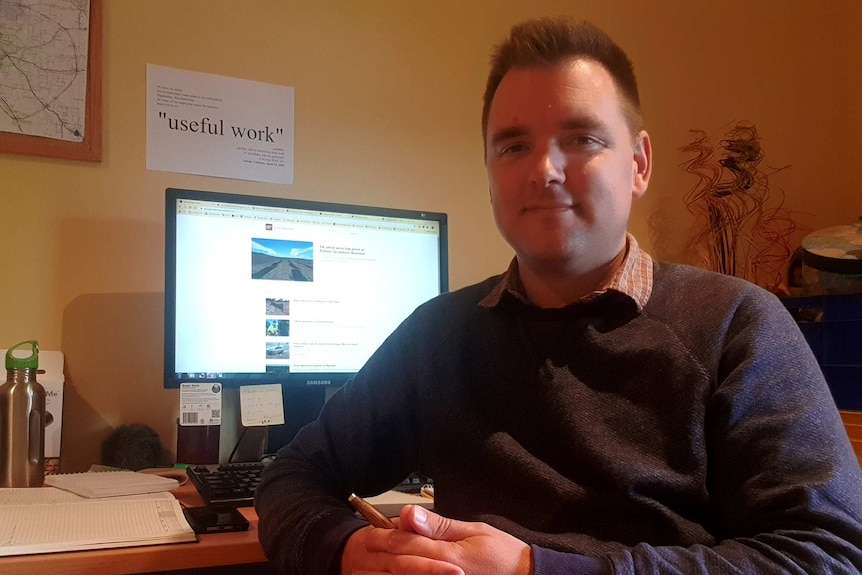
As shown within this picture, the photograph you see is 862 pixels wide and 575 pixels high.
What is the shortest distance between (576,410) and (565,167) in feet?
1.02

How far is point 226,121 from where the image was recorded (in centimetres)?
155

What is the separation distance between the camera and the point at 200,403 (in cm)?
137

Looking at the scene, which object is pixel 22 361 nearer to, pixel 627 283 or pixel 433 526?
pixel 433 526

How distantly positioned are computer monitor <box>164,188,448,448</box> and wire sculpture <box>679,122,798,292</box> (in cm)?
90

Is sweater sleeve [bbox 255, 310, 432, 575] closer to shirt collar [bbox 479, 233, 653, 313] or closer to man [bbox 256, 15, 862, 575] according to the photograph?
man [bbox 256, 15, 862, 575]

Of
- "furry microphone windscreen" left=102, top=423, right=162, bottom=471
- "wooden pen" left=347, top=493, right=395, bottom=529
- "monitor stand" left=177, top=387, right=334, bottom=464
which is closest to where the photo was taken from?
"wooden pen" left=347, top=493, right=395, bottom=529

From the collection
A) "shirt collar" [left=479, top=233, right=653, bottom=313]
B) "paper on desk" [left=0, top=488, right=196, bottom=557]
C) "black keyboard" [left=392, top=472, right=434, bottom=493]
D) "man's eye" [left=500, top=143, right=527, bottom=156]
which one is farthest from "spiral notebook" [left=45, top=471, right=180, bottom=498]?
"man's eye" [left=500, top=143, right=527, bottom=156]

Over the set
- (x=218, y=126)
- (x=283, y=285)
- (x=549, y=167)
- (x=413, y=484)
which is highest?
(x=218, y=126)

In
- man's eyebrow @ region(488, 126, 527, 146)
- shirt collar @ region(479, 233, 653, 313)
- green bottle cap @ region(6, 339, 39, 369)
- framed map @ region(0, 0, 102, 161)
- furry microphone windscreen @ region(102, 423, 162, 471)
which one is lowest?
furry microphone windscreen @ region(102, 423, 162, 471)

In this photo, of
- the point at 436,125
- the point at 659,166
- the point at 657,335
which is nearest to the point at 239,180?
the point at 436,125

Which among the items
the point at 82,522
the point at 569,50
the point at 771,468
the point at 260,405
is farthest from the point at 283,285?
the point at 771,468

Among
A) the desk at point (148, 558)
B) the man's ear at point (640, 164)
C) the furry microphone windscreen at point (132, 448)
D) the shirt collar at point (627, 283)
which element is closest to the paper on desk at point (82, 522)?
the desk at point (148, 558)

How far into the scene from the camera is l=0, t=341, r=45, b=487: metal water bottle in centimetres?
117

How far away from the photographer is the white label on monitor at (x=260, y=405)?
4.67ft
